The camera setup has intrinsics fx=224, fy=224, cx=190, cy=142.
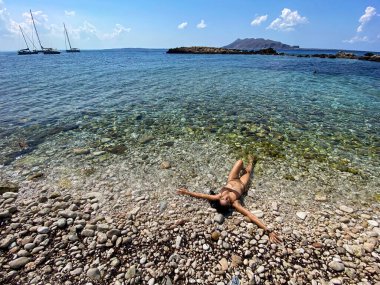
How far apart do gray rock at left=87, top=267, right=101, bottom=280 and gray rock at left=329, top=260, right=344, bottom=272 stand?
5854mm

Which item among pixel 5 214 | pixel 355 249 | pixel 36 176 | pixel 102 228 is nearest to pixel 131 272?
pixel 102 228

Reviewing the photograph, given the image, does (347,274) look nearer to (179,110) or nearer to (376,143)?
(376,143)

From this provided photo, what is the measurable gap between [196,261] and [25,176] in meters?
8.12

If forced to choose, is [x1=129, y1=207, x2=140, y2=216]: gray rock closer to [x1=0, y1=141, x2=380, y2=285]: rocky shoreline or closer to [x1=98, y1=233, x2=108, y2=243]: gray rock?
[x1=0, y1=141, x2=380, y2=285]: rocky shoreline

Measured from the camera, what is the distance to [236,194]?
812 cm

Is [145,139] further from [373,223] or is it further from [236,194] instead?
[373,223]

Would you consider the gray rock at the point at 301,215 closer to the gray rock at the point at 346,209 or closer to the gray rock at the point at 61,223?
the gray rock at the point at 346,209

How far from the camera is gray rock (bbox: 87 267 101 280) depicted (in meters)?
5.33

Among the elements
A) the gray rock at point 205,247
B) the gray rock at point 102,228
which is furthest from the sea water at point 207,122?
the gray rock at point 102,228

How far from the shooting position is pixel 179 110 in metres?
18.2

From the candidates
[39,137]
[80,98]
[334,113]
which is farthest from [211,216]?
[80,98]

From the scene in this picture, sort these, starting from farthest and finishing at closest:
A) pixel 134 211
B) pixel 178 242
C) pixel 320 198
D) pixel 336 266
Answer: pixel 320 198, pixel 134 211, pixel 178 242, pixel 336 266

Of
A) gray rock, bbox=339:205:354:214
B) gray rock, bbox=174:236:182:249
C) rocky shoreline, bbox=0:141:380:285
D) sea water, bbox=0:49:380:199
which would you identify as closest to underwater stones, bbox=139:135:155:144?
sea water, bbox=0:49:380:199

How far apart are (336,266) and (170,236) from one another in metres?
4.43
